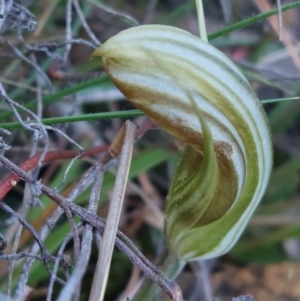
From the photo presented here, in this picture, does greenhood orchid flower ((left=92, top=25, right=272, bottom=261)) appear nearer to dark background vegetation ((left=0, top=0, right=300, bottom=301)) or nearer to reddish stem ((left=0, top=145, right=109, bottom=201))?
reddish stem ((left=0, top=145, right=109, bottom=201))

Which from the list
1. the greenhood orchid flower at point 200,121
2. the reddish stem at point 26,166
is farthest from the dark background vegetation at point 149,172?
the greenhood orchid flower at point 200,121

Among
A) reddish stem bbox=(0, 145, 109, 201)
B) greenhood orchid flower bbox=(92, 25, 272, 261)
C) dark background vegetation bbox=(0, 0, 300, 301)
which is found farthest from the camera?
dark background vegetation bbox=(0, 0, 300, 301)

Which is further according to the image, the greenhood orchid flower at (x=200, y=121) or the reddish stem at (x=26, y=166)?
the reddish stem at (x=26, y=166)

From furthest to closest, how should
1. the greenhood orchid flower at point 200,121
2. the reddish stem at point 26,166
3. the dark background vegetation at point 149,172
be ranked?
the dark background vegetation at point 149,172
the reddish stem at point 26,166
the greenhood orchid flower at point 200,121

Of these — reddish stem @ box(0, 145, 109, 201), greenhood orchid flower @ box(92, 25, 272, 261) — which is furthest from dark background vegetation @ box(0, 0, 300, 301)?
greenhood orchid flower @ box(92, 25, 272, 261)

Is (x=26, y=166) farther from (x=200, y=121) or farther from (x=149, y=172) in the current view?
(x=149, y=172)

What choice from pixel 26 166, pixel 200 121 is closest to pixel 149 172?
pixel 26 166

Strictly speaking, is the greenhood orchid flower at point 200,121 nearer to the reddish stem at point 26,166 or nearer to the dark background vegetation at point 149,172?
the reddish stem at point 26,166

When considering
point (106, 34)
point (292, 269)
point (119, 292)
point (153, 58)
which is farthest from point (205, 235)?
point (106, 34)
